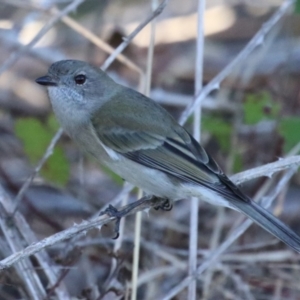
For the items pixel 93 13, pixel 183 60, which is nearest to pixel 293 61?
pixel 183 60

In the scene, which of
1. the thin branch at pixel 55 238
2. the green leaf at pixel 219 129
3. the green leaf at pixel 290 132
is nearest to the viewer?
the thin branch at pixel 55 238

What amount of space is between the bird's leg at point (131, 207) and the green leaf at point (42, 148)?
3.16ft

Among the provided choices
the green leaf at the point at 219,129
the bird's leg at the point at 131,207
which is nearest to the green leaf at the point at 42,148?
the bird's leg at the point at 131,207

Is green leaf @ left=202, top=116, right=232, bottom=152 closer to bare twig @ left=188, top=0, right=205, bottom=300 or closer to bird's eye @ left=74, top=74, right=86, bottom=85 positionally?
bare twig @ left=188, top=0, right=205, bottom=300

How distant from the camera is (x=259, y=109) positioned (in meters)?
4.78

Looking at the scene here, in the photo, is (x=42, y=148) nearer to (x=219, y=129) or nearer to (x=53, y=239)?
(x=219, y=129)

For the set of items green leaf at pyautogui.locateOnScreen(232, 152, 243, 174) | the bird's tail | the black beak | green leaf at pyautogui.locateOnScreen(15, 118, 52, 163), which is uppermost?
green leaf at pyautogui.locateOnScreen(232, 152, 243, 174)

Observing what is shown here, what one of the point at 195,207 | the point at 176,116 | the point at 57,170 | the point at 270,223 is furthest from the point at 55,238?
the point at 176,116

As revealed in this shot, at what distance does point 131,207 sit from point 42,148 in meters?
1.32

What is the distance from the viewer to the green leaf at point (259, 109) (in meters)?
4.73

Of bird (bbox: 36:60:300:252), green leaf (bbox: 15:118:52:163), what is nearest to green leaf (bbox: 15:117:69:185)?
green leaf (bbox: 15:118:52:163)

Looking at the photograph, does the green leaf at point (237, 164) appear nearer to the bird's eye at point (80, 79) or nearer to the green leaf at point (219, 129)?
the green leaf at point (219, 129)

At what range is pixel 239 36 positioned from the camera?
23.1 feet

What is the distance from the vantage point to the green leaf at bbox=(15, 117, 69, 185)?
4875 millimetres
